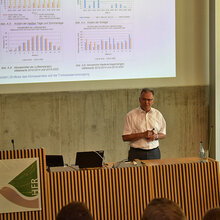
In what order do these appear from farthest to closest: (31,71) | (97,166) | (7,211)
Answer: (31,71) → (97,166) → (7,211)

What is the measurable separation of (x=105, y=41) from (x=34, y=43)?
1.11m

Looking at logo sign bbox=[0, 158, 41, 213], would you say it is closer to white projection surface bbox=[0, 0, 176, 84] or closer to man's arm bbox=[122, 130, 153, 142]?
man's arm bbox=[122, 130, 153, 142]

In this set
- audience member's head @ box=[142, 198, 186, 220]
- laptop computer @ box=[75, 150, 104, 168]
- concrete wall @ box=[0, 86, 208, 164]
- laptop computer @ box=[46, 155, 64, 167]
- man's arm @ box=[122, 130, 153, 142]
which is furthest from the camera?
concrete wall @ box=[0, 86, 208, 164]

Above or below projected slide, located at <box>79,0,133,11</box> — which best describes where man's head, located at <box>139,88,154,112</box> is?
below

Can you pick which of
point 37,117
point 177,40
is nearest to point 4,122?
point 37,117

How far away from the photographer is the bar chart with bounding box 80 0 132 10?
Result: 24.1 ft

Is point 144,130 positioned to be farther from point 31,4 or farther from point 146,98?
point 31,4

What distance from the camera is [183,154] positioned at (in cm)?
Result: 787

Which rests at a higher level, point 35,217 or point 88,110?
point 88,110

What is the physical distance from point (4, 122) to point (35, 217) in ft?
9.38

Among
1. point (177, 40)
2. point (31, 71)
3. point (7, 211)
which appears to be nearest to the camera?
point (7, 211)

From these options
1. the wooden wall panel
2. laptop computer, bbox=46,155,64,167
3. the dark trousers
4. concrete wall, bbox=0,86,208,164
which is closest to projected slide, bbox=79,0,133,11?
concrete wall, bbox=0,86,208,164

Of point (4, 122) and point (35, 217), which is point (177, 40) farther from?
point (35, 217)

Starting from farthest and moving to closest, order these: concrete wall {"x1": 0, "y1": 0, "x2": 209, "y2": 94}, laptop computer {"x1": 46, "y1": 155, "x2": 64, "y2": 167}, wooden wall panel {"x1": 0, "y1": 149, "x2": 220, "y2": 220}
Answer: concrete wall {"x1": 0, "y1": 0, "x2": 209, "y2": 94} → laptop computer {"x1": 46, "y1": 155, "x2": 64, "y2": 167} → wooden wall panel {"x1": 0, "y1": 149, "x2": 220, "y2": 220}
